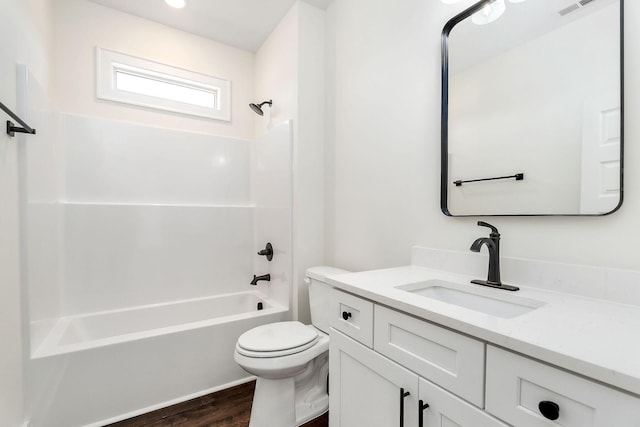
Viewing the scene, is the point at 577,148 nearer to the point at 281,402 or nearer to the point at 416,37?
the point at 416,37

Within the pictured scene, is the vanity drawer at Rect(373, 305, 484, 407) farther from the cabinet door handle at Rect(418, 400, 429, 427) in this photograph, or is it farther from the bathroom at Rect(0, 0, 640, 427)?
the bathroom at Rect(0, 0, 640, 427)

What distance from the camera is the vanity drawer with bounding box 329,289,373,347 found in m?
1.02

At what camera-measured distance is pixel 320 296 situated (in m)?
1.83

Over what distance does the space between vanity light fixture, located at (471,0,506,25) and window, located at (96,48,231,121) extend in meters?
2.21

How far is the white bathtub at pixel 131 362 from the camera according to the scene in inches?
60.7

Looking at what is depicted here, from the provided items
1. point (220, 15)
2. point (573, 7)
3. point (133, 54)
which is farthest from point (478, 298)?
point (133, 54)

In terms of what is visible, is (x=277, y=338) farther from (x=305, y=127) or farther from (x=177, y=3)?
(x=177, y=3)

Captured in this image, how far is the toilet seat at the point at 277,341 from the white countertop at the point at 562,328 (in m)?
0.65

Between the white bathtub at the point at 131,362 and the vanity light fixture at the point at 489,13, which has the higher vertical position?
the vanity light fixture at the point at 489,13

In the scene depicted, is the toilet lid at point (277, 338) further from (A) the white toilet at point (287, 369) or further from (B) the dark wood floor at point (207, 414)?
(B) the dark wood floor at point (207, 414)

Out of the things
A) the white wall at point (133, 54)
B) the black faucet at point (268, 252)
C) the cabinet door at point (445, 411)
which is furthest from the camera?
the black faucet at point (268, 252)

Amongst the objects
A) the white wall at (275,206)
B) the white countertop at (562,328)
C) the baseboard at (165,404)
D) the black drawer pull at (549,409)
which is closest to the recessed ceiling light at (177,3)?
the white wall at (275,206)

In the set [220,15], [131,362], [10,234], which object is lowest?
[131,362]

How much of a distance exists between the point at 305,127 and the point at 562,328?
1880mm
